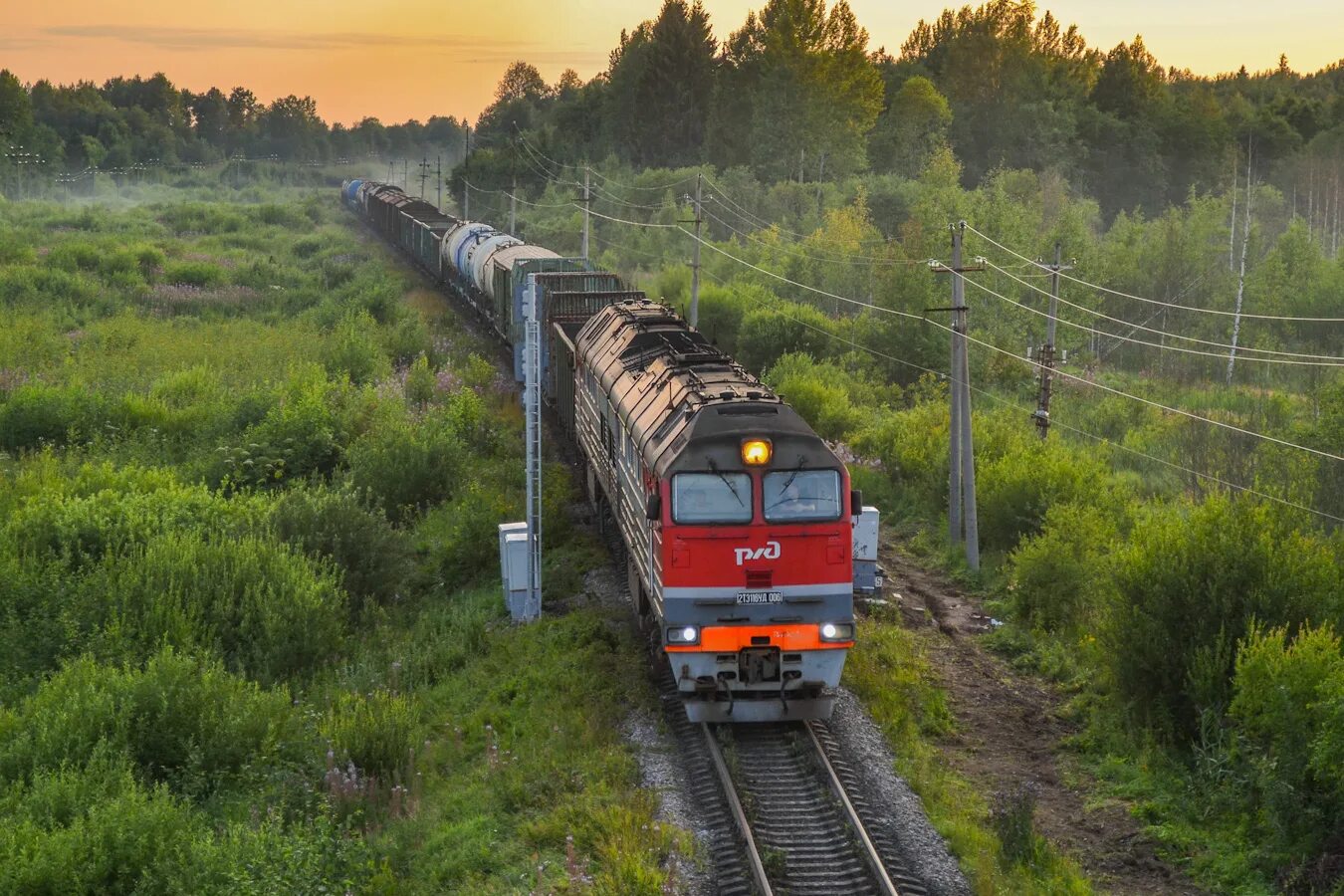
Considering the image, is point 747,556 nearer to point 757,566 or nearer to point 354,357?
point 757,566

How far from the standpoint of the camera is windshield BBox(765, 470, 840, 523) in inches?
607

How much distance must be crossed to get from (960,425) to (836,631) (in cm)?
1210

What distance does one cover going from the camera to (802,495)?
15508 mm

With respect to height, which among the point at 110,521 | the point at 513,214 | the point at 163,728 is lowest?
the point at 163,728

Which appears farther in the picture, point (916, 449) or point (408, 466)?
point (916, 449)

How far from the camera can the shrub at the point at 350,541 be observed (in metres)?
22.0

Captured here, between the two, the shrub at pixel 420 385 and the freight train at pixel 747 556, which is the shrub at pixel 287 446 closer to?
the shrub at pixel 420 385

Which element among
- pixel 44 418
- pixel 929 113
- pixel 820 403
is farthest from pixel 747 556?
pixel 929 113

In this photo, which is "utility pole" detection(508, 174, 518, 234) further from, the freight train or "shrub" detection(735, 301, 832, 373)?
the freight train

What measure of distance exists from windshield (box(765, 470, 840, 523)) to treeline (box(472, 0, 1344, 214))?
80387mm

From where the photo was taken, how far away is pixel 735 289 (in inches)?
2012

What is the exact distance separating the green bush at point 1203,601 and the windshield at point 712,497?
19.3 feet

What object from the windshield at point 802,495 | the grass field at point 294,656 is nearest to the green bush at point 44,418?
the grass field at point 294,656

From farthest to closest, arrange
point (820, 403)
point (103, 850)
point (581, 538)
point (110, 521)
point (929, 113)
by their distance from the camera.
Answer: point (929, 113)
point (820, 403)
point (581, 538)
point (110, 521)
point (103, 850)
